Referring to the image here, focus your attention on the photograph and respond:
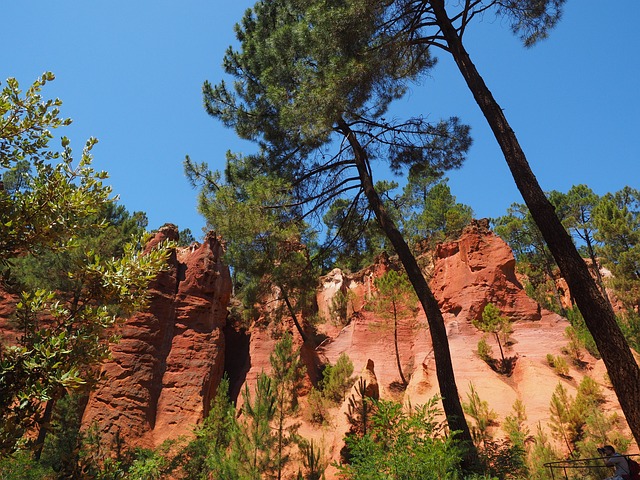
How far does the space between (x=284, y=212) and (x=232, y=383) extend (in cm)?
1129

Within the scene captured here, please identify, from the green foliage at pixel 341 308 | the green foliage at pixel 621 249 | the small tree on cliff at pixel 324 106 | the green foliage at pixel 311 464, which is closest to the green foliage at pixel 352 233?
the small tree on cliff at pixel 324 106

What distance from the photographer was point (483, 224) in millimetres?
22500

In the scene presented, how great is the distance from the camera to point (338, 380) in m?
17.2

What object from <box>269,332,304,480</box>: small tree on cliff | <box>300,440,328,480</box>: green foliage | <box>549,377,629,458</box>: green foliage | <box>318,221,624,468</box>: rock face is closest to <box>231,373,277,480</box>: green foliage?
<box>269,332,304,480</box>: small tree on cliff

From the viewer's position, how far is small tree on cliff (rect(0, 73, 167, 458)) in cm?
331

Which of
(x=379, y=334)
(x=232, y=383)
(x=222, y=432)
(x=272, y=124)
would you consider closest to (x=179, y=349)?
(x=232, y=383)

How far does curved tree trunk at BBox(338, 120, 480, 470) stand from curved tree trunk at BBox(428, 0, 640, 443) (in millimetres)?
2349

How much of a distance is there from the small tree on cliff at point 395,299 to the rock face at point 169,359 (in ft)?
23.7

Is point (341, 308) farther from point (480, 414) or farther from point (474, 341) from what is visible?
point (480, 414)

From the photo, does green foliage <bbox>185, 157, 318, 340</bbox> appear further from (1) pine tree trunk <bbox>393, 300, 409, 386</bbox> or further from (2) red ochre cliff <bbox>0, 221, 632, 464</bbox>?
(1) pine tree trunk <bbox>393, 300, 409, 386</bbox>

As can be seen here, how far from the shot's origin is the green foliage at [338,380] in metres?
16.9

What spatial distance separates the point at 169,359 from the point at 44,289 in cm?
1502

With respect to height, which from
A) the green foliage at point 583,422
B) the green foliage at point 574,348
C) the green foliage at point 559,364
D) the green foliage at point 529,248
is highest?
the green foliage at point 529,248

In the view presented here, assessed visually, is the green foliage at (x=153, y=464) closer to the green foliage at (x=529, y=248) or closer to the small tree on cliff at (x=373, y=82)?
the small tree on cliff at (x=373, y=82)
